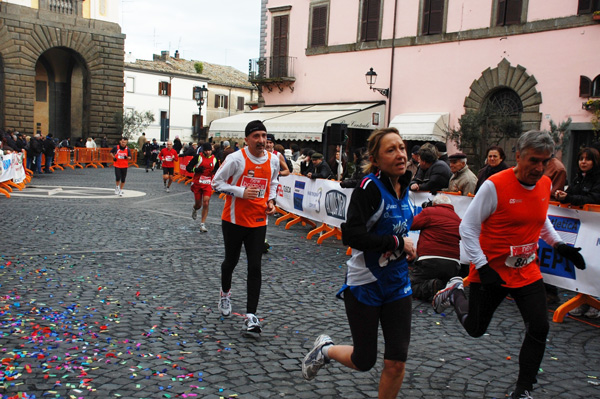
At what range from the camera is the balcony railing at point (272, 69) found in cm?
2920

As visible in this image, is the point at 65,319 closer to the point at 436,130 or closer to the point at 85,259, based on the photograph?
the point at 85,259

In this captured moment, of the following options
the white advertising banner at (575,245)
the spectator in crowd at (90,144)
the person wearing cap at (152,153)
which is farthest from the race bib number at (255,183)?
the spectator in crowd at (90,144)

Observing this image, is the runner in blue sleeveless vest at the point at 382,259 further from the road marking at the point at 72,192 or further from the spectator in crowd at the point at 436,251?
the road marking at the point at 72,192

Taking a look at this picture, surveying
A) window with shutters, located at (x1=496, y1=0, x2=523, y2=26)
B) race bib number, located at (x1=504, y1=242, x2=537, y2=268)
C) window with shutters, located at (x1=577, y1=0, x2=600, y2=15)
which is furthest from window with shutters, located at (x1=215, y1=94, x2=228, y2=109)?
race bib number, located at (x1=504, y1=242, x2=537, y2=268)

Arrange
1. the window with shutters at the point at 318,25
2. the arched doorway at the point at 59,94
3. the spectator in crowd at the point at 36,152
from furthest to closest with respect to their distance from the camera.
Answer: the arched doorway at the point at 59,94 → the window with shutters at the point at 318,25 → the spectator in crowd at the point at 36,152

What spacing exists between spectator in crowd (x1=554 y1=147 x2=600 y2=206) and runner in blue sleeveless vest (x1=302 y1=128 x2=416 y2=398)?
12.7ft

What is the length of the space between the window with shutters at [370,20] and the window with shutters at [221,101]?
41909mm

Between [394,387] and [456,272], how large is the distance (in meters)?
4.01

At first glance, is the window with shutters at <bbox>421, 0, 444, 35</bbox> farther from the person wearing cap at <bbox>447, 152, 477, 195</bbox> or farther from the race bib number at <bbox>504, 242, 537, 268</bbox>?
the race bib number at <bbox>504, 242, 537, 268</bbox>

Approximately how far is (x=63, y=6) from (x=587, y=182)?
35142 mm

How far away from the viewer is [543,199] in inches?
157

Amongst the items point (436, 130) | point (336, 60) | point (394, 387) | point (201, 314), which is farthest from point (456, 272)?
point (336, 60)

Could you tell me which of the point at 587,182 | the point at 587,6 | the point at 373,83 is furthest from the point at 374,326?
the point at 373,83

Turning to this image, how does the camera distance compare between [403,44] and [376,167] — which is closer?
[376,167]
